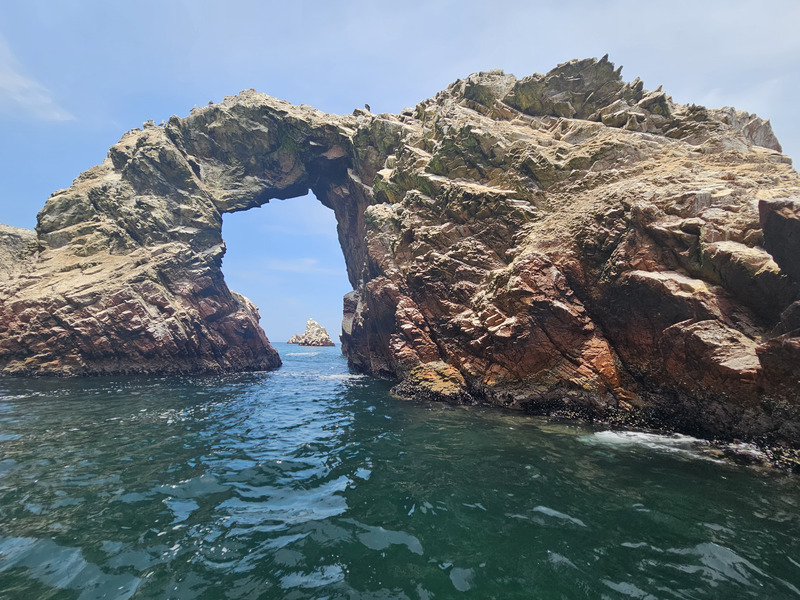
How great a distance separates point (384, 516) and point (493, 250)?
19935 mm

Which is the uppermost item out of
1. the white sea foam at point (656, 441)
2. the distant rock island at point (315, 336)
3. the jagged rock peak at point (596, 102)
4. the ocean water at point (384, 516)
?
the jagged rock peak at point (596, 102)

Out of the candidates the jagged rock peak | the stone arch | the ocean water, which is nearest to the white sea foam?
the ocean water

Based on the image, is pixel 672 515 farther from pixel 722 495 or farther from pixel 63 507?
pixel 63 507

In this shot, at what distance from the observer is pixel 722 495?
848 centimetres

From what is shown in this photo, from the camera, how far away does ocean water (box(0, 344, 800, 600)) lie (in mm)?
5402

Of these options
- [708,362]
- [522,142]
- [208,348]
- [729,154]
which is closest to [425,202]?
[522,142]

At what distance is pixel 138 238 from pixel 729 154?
5552cm

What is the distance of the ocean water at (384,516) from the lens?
5402 millimetres

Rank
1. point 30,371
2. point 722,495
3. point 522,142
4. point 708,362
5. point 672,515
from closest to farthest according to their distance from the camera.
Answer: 1. point 672,515
2. point 722,495
3. point 708,362
4. point 522,142
5. point 30,371

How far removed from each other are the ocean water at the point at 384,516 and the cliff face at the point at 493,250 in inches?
159

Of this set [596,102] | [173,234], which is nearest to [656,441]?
[596,102]

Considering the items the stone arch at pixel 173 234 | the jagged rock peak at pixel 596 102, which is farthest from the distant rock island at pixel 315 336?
the jagged rock peak at pixel 596 102

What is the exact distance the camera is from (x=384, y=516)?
24.7 ft

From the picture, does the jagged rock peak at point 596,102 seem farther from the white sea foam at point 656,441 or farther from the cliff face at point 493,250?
the white sea foam at point 656,441
